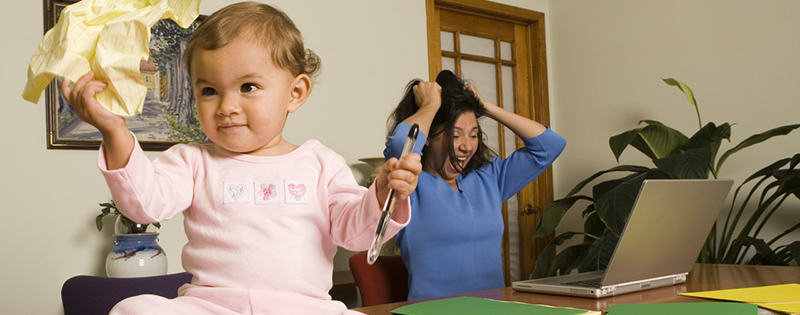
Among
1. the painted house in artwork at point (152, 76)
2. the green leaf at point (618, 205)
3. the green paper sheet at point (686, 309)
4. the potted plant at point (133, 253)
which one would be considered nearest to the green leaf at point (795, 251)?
the green leaf at point (618, 205)

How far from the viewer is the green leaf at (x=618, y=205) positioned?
8.41 feet

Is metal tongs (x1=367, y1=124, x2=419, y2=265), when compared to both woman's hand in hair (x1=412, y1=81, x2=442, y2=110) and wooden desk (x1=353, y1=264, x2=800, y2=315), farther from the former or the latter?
woman's hand in hair (x1=412, y1=81, x2=442, y2=110)

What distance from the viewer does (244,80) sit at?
0.95 metres

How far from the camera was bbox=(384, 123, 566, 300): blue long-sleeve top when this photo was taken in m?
1.90

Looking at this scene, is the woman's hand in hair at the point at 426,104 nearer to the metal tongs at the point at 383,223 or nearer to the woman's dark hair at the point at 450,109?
the woman's dark hair at the point at 450,109

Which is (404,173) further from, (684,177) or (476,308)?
(684,177)

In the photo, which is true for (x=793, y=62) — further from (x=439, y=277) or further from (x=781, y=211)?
(x=439, y=277)

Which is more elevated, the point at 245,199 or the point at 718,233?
the point at 245,199

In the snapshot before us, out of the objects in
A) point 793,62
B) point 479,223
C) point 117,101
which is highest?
point 793,62

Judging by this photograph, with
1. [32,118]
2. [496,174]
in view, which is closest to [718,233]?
[496,174]

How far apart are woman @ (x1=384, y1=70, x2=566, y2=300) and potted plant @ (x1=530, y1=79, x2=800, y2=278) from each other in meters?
0.60

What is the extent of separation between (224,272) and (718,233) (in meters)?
3.10

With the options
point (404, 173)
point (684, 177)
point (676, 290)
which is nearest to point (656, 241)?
point (676, 290)

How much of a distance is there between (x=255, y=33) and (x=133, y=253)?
5.65 feet
